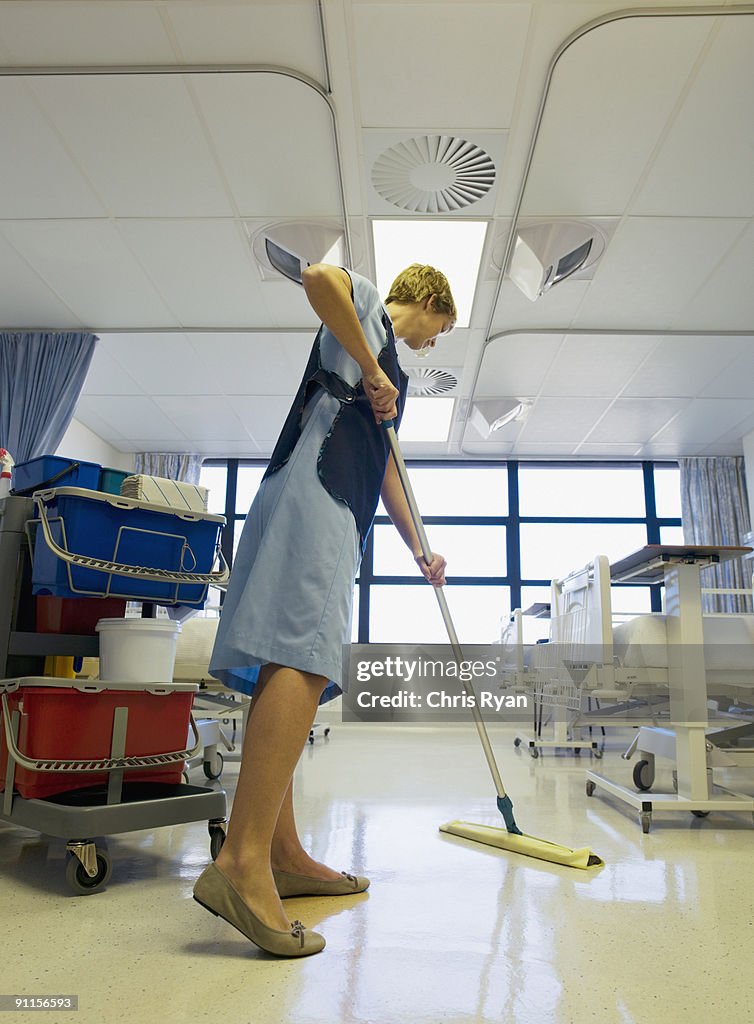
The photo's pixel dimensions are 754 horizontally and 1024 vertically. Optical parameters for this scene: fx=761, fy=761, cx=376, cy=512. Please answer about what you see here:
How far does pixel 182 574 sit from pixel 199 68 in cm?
196

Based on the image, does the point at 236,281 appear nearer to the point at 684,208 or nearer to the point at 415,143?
the point at 415,143

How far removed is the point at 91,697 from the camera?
1745 millimetres

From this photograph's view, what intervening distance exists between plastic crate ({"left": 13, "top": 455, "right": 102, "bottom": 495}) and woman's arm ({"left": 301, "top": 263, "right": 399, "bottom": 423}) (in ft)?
2.57

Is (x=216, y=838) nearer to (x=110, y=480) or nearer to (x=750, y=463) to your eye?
(x=110, y=480)

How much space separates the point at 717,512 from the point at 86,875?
6.93 meters

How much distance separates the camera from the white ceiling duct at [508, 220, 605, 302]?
3745mm

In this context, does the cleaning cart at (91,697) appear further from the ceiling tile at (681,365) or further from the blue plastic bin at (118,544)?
the ceiling tile at (681,365)

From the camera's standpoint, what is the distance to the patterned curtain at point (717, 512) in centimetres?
704

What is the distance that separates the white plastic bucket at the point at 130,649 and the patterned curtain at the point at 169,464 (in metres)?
5.84

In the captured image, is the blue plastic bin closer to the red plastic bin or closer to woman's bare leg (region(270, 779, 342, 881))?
the red plastic bin

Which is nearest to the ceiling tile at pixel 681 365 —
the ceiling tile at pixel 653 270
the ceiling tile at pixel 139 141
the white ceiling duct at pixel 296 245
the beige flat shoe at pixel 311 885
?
the ceiling tile at pixel 653 270

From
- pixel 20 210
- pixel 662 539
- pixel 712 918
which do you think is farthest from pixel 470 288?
pixel 662 539

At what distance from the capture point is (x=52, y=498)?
72.3 inches

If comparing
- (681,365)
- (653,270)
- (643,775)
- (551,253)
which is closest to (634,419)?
(681,365)
